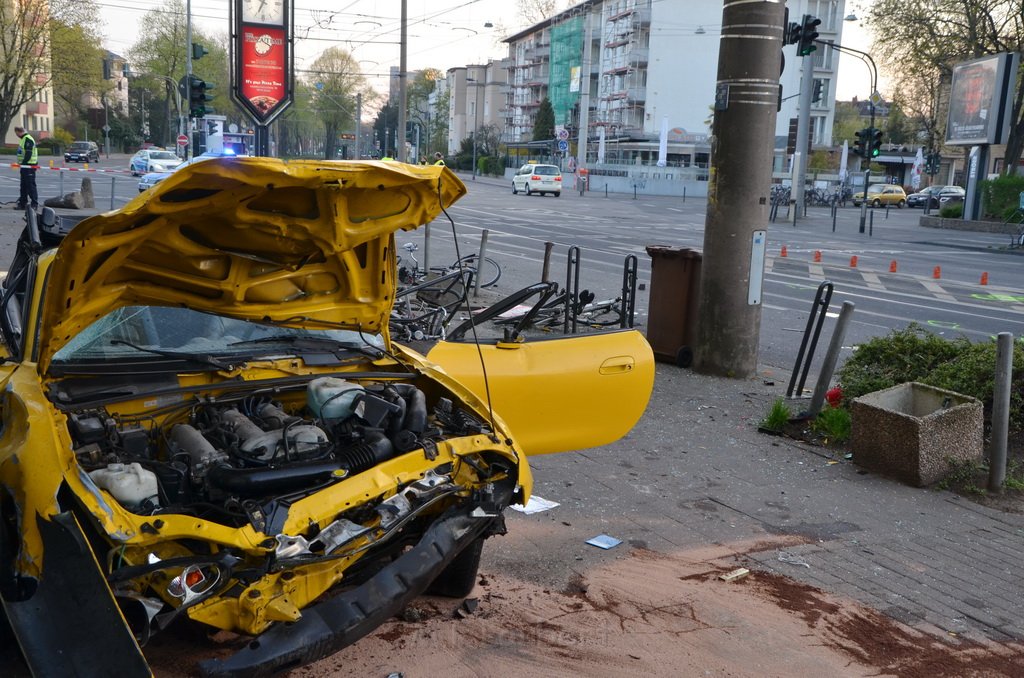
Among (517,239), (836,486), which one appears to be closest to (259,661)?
(836,486)

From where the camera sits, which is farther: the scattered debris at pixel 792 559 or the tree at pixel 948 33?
the tree at pixel 948 33

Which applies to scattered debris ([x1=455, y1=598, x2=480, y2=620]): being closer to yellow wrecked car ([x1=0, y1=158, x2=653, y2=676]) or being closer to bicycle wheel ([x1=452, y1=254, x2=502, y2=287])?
yellow wrecked car ([x1=0, y1=158, x2=653, y2=676])

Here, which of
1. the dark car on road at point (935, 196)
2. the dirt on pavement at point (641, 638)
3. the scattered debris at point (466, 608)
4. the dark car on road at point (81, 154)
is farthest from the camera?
the dark car on road at point (81, 154)

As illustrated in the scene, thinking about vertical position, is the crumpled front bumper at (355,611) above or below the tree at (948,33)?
below

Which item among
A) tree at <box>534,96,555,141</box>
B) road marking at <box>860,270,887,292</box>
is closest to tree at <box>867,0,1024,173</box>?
road marking at <box>860,270,887,292</box>

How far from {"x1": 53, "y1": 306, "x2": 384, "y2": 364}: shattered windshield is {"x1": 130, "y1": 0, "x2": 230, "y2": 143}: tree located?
87.7 metres

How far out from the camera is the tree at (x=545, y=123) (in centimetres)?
8894

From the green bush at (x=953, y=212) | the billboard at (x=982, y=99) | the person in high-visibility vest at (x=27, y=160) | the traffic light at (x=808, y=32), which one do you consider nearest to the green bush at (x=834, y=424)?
the traffic light at (x=808, y=32)

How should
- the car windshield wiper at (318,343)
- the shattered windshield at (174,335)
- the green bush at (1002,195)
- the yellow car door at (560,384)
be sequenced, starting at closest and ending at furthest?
the shattered windshield at (174,335), the car windshield wiper at (318,343), the yellow car door at (560,384), the green bush at (1002,195)

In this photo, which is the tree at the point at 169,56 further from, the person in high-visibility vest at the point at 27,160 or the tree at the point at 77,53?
the person in high-visibility vest at the point at 27,160

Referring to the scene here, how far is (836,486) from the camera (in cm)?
643

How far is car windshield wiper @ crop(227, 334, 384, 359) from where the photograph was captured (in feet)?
15.4

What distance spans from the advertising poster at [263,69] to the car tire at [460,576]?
15256mm

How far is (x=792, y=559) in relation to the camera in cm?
520
